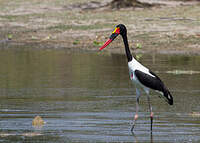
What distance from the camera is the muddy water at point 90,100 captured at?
7.32 metres

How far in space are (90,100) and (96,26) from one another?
954 centimetres

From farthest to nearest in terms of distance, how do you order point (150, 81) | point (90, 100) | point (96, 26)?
1. point (96, 26)
2. point (90, 100)
3. point (150, 81)

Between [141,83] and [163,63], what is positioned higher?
[141,83]

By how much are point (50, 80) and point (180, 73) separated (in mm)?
2805

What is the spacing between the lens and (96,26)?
62.1 feet

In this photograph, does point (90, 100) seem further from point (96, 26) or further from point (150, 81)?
point (96, 26)

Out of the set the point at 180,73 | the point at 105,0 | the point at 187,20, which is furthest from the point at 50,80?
the point at 105,0

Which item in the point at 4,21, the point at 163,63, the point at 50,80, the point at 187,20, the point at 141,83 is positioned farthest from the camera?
the point at 4,21

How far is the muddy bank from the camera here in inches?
665

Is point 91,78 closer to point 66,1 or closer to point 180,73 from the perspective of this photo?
point 180,73

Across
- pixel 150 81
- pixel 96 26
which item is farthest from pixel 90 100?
pixel 96 26

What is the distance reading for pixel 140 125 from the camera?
26.0 feet

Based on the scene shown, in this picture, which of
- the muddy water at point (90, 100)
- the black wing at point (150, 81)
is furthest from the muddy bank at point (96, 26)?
the black wing at point (150, 81)

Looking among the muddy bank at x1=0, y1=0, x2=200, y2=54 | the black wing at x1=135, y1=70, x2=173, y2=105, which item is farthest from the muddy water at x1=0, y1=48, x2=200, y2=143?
the muddy bank at x1=0, y1=0, x2=200, y2=54
